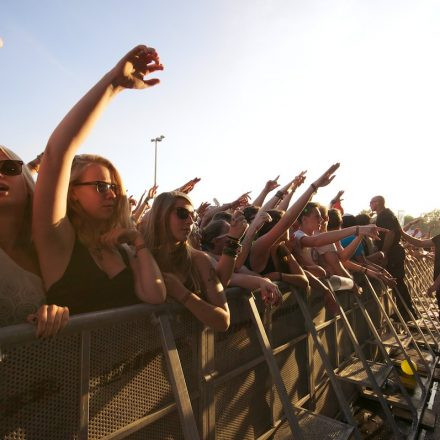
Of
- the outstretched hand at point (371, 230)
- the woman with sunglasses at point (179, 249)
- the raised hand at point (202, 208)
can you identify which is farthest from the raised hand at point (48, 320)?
the raised hand at point (202, 208)

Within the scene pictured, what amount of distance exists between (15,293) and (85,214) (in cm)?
62

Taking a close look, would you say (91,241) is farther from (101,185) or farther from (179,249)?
(179,249)

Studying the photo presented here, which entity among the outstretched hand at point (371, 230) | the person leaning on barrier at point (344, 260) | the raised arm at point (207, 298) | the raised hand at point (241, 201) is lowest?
the raised arm at point (207, 298)

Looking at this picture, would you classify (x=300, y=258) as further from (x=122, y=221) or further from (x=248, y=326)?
(x=122, y=221)

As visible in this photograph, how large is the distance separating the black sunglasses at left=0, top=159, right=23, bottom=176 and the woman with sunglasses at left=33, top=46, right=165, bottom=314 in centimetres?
16

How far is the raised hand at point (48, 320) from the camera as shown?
1.44m

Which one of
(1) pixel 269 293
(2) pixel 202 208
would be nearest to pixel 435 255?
(2) pixel 202 208

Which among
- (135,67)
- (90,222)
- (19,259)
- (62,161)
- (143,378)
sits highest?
(135,67)

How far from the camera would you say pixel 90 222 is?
2092 millimetres

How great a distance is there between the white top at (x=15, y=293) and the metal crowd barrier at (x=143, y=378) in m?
0.21

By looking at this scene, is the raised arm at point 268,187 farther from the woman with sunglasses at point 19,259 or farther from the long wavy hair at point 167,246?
the woman with sunglasses at point 19,259

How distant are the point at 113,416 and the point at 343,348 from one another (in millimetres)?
3884

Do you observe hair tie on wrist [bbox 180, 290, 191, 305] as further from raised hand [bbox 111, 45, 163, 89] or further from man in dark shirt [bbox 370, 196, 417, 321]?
man in dark shirt [bbox 370, 196, 417, 321]

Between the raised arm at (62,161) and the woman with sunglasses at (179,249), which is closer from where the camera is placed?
the raised arm at (62,161)
